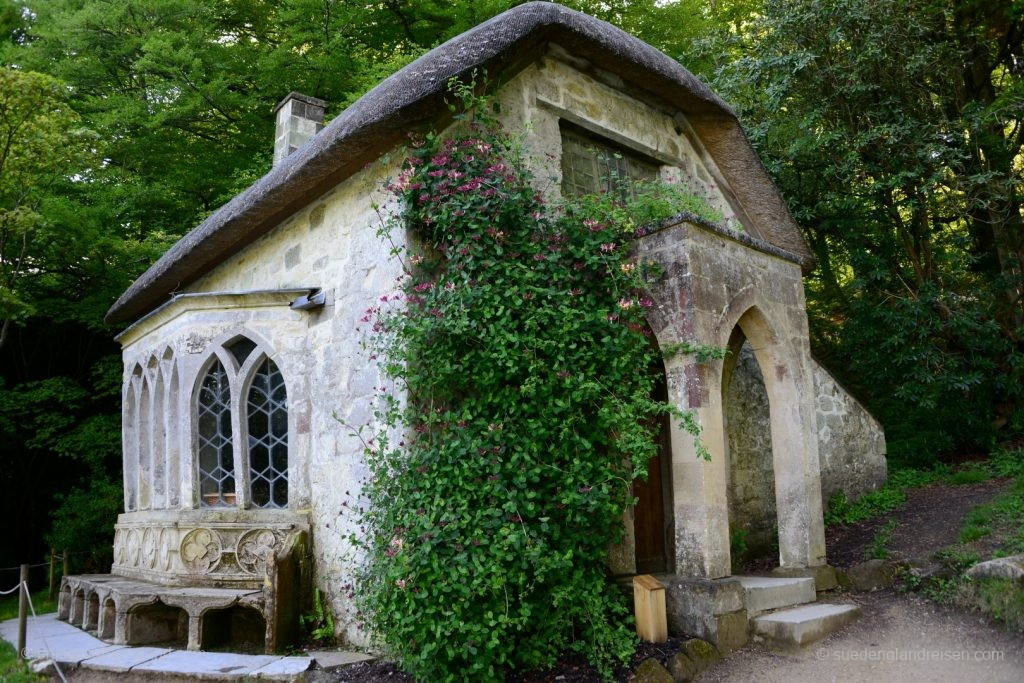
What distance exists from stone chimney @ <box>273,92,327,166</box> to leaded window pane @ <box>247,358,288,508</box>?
3550 mm

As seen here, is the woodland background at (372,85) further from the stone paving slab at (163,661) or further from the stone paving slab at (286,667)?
the stone paving slab at (286,667)

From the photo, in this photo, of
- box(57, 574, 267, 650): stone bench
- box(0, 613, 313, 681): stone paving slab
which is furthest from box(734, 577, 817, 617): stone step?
box(57, 574, 267, 650): stone bench

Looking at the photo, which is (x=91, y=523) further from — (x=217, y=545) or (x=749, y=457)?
(x=749, y=457)

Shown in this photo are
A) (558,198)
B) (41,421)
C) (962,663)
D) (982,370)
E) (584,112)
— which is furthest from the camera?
(41,421)

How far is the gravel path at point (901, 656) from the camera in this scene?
441 centimetres

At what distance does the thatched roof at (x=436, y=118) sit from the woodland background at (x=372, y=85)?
2073 millimetres

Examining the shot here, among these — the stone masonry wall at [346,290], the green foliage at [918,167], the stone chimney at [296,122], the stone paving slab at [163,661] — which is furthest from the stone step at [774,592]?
the stone chimney at [296,122]

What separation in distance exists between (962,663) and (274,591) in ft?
14.3

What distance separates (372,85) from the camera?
1043 cm

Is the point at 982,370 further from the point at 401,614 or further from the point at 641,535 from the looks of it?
the point at 401,614

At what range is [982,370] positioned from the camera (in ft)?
30.0

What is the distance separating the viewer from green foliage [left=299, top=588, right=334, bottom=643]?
536cm

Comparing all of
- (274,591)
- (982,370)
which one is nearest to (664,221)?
(274,591)

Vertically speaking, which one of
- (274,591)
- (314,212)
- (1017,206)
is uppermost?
(1017,206)
